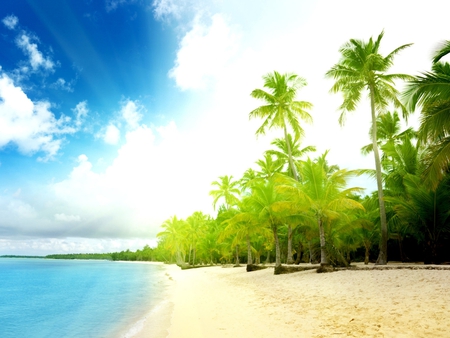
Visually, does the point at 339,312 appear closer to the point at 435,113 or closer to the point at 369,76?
the point at 435,113

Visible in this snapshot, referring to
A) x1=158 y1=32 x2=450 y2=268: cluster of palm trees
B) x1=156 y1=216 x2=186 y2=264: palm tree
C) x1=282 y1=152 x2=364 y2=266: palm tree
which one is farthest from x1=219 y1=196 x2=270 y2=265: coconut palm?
x1=156 y1=216 x2=186 y2=264: palm tree

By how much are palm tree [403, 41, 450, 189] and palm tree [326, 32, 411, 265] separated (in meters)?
6.17

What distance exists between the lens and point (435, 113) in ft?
31.5

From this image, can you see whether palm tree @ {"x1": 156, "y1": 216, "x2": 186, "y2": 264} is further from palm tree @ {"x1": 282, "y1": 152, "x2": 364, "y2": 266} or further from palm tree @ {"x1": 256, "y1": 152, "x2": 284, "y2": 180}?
palm tree @ {"x1": 282, "y1": 152, "x2": 364, "y2": 266}

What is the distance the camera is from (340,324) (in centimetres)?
563

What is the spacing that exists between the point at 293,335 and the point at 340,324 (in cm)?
104

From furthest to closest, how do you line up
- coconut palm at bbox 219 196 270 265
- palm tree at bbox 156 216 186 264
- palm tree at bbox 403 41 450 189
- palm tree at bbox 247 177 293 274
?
1. palm tree at bbox 156 216 186 264
2. coconut palm at bbox 219 196 270 265
3. palm tree at bbox 247 177 293 274
4. palm tree at bbox 403 41 450 189

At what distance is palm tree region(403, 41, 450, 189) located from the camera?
9477mm

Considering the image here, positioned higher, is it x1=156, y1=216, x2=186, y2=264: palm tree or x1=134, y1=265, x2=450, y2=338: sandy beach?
x1=156, y1=216, x2=186, y2=264: palm tree

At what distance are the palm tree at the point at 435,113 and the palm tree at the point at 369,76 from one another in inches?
243

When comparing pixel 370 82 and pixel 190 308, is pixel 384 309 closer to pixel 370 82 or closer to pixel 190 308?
pixel 190 308

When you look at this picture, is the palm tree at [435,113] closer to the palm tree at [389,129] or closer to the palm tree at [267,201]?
the palm tree at [267,201]

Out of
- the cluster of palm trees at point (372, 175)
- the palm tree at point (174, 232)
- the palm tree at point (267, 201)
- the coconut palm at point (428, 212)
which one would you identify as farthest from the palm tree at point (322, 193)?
the palm tree at point (174, 232)

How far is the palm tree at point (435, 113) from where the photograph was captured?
373 inches
